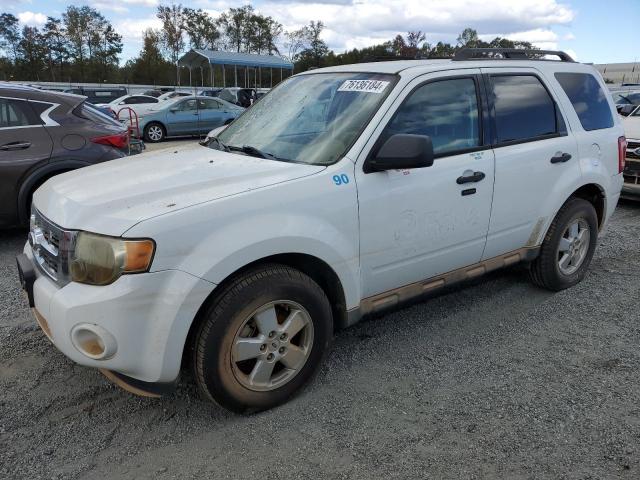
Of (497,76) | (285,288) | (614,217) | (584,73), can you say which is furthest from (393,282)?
(614,217)

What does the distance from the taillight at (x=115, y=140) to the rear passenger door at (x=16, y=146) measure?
52 cm

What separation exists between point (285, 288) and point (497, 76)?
229cm

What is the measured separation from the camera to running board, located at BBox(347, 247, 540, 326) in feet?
10.5

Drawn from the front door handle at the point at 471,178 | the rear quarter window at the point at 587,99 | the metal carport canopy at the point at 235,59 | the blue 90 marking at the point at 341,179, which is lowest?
the front door handle at the point at 471,178

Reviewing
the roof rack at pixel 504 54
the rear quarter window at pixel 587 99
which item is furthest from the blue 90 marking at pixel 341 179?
the rear quarter window at pixel 587 99

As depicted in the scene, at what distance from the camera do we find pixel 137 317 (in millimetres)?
2387

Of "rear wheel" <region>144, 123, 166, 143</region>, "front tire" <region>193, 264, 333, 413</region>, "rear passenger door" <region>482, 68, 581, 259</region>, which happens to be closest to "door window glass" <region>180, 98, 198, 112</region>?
"rear wheel" <region>144, 123, 166, 143</region>

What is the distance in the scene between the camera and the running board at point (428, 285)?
3.21m

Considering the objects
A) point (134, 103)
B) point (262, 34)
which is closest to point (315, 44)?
point (262, 34)

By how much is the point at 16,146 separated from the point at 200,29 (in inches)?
2734

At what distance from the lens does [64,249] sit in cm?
256

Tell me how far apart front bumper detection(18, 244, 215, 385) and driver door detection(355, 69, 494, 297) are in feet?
3.56

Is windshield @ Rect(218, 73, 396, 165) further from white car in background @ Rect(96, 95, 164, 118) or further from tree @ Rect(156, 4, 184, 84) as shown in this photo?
tree @ Rect(156, 4, 184, 84)

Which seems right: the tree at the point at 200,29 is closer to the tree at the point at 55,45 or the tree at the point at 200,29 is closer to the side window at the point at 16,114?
the tree at the point at 55,45
